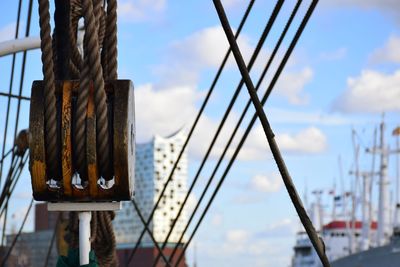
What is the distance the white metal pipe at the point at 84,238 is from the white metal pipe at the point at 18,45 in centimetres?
385

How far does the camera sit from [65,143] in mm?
2510

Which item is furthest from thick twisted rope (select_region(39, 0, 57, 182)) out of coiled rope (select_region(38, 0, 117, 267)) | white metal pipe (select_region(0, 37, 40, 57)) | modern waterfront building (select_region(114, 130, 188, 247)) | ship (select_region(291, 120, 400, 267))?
modern waterfront building (select_region(114, 130, 188, 247))

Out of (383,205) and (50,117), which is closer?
(50,117)

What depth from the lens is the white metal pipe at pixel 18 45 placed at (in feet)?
20.7

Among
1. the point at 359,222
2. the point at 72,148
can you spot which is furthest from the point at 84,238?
the point at 359,222

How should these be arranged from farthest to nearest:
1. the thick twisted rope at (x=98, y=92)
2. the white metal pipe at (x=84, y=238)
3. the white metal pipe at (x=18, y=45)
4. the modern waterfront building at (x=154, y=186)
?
the modern waterfront building at (x=154, y=186), the white metal pipe at (x=18, y=45), the white metal pipe at (x=84, y=238), the thick twisted rope at (x=98, y=92)

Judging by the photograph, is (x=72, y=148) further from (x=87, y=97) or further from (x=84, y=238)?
(x=84, y=238)

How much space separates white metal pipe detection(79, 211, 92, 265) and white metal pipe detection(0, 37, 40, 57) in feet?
12.6

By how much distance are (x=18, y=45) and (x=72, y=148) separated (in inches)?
167

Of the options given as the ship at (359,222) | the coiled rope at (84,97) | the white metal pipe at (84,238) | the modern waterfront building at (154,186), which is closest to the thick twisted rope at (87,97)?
the coiled rope at (84,97)

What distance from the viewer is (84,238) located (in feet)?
8.77

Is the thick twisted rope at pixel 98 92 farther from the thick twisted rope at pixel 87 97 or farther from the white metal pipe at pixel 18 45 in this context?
the white metal pipe at pixel 18 45

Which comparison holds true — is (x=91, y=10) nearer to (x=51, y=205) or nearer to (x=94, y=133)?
(x=94, y=133)

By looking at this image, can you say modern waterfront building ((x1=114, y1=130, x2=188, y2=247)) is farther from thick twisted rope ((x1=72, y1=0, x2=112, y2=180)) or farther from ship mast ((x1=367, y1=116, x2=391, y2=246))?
thick twisted rope ((x1=72, y1=0, x2=112, y2=180))
